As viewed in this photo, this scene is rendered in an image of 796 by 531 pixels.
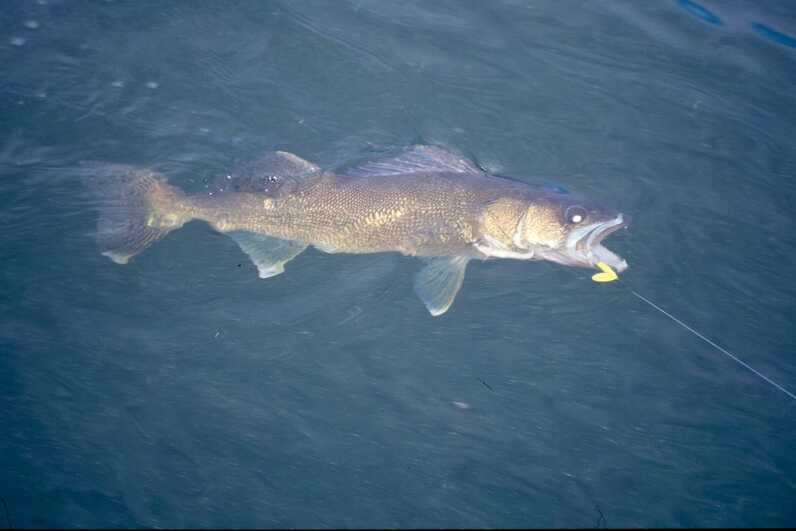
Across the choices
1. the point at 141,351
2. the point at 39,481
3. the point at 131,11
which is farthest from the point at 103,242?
the point at 131,11

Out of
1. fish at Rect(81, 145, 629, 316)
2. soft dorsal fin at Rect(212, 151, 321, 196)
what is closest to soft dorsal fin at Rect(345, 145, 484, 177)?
fish at Rect(81, 145, 629, 316)

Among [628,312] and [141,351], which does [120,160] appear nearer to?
[141,351]

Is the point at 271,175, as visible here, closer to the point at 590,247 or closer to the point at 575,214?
the point at 575,214

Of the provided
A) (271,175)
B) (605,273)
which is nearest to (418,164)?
(271,175)

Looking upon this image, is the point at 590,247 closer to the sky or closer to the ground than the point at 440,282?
closer to the sky

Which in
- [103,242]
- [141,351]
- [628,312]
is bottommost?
[141,351]

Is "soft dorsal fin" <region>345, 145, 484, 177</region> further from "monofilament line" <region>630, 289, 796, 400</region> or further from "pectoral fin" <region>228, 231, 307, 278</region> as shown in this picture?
"monofilament line" <region>630, 289, 796, 400</region>

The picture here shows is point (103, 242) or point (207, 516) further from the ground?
point (103, 242)

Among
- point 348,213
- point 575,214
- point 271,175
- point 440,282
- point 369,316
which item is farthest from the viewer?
point 369,316
